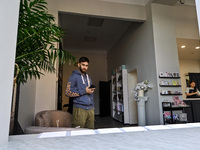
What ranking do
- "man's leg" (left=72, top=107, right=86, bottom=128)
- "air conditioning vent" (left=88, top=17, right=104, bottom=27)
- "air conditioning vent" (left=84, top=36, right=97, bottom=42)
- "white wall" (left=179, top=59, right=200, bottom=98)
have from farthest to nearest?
"white wall" (left=179, top=59, right=200, bottom=98), "air conditioning vent" (left=84, top=36, right=97, bottom=42), "air conditioning vent" (left=88, top=17, right=104, bottom=27), "man's leg" (left=72, top=107, right=86, bottom=128)

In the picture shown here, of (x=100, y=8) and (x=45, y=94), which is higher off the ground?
(x=100, y=8)

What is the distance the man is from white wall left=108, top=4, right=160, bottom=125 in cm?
247

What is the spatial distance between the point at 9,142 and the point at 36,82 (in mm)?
3036

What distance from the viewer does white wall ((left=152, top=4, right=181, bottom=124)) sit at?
3832 mm

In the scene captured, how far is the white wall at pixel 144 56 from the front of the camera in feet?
12.8

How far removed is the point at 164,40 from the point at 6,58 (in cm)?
418

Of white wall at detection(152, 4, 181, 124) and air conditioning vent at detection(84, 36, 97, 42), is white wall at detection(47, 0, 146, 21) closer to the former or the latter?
white wall at detection(152, 4, 181, 124)

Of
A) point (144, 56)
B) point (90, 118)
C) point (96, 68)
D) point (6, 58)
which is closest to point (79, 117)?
point (90, 118)

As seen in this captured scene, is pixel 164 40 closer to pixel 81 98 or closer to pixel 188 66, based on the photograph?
pixel 81 98

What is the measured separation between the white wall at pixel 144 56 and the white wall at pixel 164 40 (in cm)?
15

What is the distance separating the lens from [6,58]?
62cm

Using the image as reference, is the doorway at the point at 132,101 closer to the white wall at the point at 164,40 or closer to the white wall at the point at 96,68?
the white wall at the point at 164,40

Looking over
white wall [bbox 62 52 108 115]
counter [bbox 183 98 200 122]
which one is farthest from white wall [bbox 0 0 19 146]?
white wall [bbox 62 52 108 115]

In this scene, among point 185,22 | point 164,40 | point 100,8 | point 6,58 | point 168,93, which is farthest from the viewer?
point 185,22
